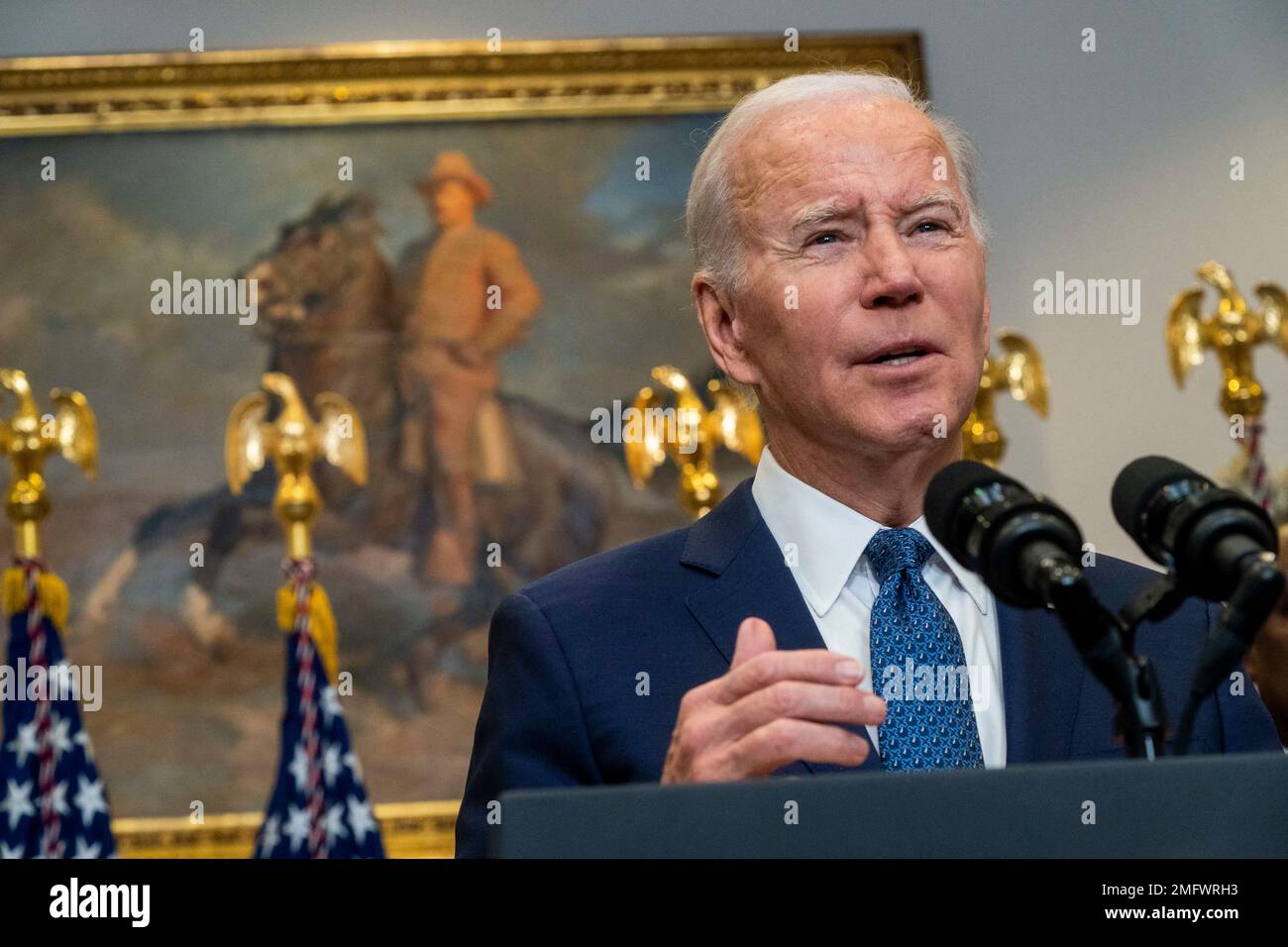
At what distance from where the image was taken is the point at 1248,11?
5.68 meters

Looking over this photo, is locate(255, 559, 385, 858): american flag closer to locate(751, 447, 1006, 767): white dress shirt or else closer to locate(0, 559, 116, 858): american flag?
locate(0, 559, 116, 858): american flag

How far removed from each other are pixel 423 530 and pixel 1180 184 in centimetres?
283

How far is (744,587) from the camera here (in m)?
2.06

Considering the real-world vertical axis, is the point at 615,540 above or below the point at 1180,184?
below

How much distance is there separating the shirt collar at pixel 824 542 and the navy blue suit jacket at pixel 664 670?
1.1 inches

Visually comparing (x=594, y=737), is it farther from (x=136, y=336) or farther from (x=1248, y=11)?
(x=1248, y=11)

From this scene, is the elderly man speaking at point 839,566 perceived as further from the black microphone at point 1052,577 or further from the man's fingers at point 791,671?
the black microphone at point 1052,577

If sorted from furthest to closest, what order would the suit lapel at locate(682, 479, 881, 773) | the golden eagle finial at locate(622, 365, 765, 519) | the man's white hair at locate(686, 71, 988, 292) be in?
1. the golden eagle finial at locate(622, 365, 765, 519)
2. the man's white hair at locate(686, 71, 988, 292)
3. the suit lapel at locate(682, 479, 881, 773)

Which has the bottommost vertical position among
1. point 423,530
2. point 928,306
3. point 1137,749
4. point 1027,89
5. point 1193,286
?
point 1137,749

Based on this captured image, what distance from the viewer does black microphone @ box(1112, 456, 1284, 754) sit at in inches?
51.2

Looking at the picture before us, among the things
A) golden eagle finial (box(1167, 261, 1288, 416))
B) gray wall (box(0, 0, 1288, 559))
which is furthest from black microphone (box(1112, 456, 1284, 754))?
gray wall (box(0, 0, 1288, 559))

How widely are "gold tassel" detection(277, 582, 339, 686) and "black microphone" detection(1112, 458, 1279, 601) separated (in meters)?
3.62

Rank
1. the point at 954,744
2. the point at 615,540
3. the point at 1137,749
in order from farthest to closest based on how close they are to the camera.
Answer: the point at 615,540, the point at 954,744, the point at 1137,749

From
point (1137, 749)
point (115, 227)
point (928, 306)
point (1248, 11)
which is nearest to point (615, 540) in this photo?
point (115, 227)
